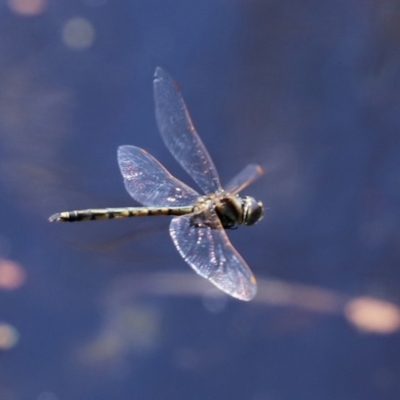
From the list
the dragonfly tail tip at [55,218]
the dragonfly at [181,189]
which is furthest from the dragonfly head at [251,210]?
the dragonfly tail tip at [55,218]

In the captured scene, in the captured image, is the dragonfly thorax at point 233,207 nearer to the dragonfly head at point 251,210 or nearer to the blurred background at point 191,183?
the dragonfly head at point 251,210

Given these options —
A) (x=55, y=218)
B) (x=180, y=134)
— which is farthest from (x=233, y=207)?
(x=55, y=218)

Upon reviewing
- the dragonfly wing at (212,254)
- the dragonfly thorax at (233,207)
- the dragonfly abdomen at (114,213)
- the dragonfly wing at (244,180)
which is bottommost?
the dragonfly wing at (212,254)

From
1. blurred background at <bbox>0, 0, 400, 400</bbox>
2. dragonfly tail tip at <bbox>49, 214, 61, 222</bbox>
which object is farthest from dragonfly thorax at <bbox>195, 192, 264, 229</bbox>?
dragonfly tail tip at <bbox>49, 214, 61, 222</bbox>

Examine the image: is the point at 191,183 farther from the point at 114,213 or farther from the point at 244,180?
the point at 114,213

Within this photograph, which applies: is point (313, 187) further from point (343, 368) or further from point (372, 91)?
point (343, 368)

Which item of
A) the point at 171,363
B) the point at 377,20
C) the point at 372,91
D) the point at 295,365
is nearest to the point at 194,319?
the point at 171,363

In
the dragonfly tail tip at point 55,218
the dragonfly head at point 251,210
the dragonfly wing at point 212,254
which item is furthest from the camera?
the dragonfly head at point 251,210
